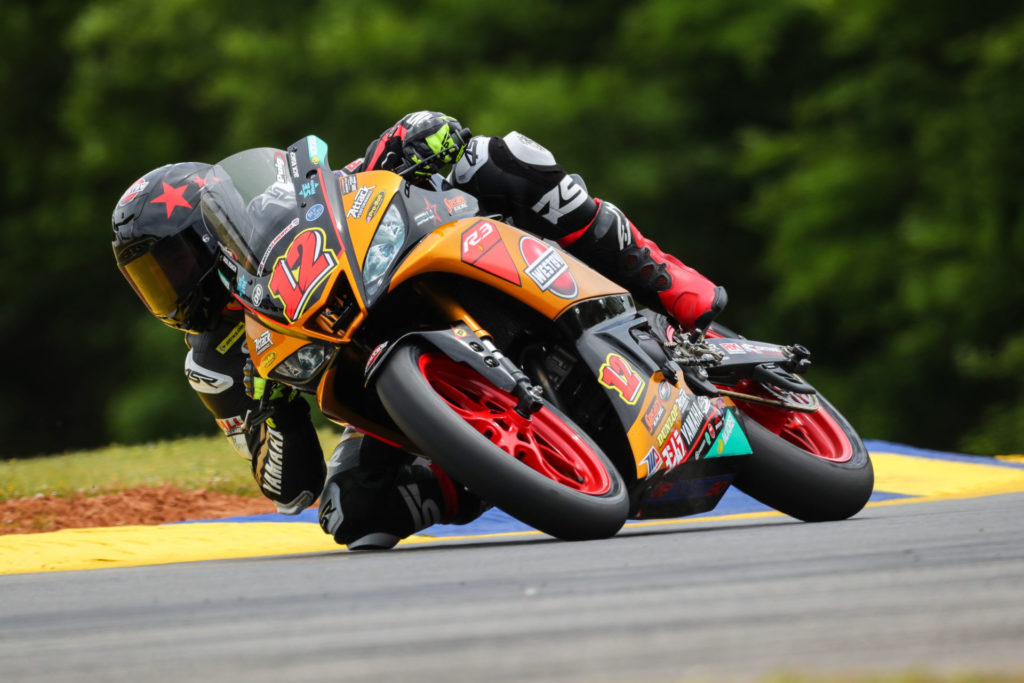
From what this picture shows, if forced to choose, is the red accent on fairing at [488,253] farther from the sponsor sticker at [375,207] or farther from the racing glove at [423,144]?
the racing glove at [423,144]

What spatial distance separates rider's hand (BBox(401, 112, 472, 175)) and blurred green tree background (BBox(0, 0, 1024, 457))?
9.17 meters

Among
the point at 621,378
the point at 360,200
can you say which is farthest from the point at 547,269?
the point at 360,200

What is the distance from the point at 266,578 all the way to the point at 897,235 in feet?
37.0

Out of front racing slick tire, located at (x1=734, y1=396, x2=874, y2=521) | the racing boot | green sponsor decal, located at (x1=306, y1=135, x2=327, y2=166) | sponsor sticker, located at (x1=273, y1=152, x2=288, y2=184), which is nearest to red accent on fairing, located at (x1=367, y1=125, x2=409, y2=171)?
green sponsor decal, located at (x1=306, y1=135, x2=327, y2=166)

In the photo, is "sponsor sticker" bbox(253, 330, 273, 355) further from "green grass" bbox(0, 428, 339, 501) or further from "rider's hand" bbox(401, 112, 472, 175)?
"green grass" bbox(0, 428, 339, 501)

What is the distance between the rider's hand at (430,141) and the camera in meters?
4.62

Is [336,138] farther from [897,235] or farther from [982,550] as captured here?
[982,550]

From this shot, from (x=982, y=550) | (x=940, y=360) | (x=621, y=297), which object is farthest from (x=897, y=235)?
(x=982, y=550)

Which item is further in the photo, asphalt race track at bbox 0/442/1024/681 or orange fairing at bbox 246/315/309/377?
orange fairing at bbox 246/315/309/377

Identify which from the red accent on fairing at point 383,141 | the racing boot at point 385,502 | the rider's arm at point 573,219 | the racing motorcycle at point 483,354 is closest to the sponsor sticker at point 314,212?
the racing motorcycle at point 483,354

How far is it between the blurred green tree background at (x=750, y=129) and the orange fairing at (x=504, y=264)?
9281mm

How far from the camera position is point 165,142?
2197cm

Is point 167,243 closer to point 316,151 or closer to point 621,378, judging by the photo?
point 316,151

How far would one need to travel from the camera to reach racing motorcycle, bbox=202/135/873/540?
3.92 m
